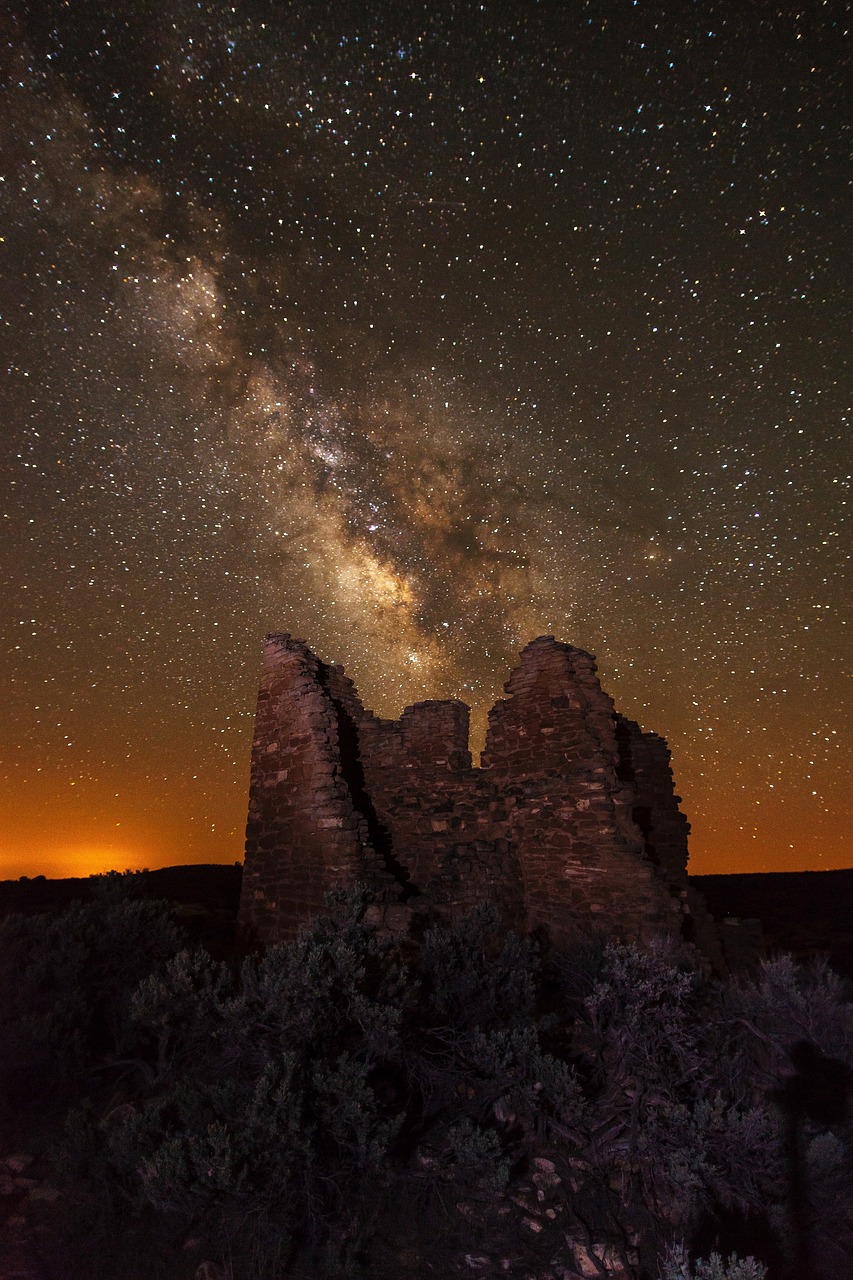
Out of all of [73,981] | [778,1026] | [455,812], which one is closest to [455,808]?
[455,812]

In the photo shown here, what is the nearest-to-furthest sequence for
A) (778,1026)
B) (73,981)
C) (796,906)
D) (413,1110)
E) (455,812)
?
(413,1110) → (73,981) → (778,1026) → (455,812) → (796,906)

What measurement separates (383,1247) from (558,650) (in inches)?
308

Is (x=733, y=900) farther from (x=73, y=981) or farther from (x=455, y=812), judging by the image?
(x=73, y=981)

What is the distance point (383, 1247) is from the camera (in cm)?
430

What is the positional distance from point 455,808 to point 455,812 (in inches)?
3.1

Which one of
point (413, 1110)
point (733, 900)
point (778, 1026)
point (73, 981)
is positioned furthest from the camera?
point (733, 900)

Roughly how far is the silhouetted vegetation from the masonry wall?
5.46 feet

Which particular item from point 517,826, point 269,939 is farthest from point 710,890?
point 269,939

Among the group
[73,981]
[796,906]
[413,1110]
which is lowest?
[413,1110]

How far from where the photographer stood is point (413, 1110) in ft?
18.2

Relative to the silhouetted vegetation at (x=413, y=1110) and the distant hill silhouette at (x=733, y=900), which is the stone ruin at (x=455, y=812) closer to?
the silhouetted vegetation at (x=413, y=1110)

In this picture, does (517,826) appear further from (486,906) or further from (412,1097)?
(412,1097)

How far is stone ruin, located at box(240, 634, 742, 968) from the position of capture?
28.1 feet

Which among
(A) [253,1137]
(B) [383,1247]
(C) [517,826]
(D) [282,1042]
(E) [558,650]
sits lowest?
(B) [383,1247]
